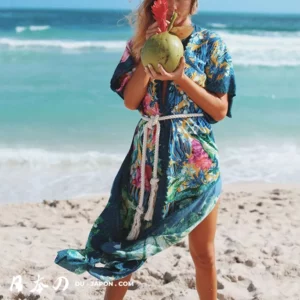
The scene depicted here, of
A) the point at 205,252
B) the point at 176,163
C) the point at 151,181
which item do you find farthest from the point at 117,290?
the point at 176,163

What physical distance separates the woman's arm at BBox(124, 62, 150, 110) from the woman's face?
9.9 inches

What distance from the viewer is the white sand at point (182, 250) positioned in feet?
11.8

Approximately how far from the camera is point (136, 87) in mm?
2453

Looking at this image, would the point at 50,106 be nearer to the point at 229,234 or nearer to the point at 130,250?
the point at 229,234

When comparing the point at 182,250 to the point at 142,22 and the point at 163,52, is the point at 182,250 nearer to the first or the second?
the point at 142,22

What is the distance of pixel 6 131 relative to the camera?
8023 millimetres

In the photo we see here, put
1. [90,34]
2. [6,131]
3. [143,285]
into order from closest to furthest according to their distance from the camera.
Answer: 1. [143,285]
2. [6,131]
3. [90,34]

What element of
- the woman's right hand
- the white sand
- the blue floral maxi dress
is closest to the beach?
the white sand

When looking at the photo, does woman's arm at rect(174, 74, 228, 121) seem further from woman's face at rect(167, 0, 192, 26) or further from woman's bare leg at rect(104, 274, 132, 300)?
woman's bare leg at rect(104, 274, 132, 300)

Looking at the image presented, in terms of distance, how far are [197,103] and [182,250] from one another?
2.06 metres

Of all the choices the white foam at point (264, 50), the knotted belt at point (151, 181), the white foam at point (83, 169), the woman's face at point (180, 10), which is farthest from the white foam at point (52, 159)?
the white foam at point (264, 50)

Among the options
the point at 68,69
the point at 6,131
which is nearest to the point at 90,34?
the point at 68,69

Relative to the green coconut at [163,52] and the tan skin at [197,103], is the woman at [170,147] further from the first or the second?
the green coconut at [163,52]

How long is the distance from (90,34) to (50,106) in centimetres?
1469
